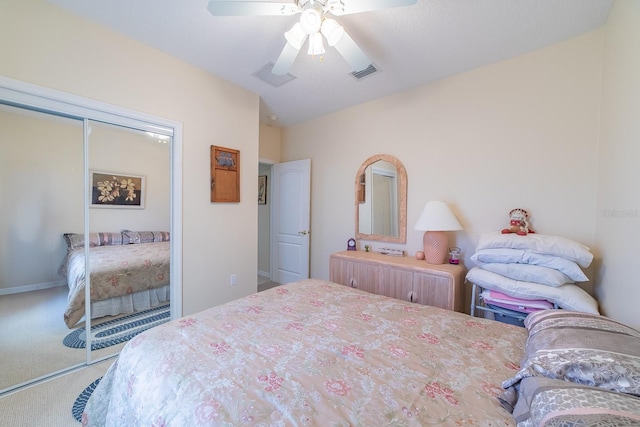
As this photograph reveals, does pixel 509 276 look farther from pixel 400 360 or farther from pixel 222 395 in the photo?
pixel 222 395

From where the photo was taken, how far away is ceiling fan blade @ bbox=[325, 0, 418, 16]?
4.42 ft

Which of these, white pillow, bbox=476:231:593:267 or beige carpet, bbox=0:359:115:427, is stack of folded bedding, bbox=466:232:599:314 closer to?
white pillow, bbox=476:231:593:267

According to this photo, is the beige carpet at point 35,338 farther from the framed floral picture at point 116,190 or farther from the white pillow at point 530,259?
the white pillow at point 530,259

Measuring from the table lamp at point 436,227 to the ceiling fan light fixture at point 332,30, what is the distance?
1674mm

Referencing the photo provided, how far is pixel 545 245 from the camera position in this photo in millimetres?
1830

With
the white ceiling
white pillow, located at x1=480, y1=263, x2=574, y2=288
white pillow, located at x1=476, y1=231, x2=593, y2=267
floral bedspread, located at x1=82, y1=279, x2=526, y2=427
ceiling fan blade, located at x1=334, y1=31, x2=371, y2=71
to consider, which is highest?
the white ceiling

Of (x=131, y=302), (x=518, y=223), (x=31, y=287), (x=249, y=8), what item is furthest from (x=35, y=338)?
(x=518, y=223)

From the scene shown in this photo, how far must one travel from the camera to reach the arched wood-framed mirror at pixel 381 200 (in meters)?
2.98

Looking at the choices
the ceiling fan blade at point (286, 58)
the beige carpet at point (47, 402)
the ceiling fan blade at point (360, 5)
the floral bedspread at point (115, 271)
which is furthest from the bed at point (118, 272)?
the ceiling fan blade at point (360, 5)

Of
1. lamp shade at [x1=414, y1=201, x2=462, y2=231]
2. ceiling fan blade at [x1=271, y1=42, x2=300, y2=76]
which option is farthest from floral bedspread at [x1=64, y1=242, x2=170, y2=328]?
lamp shade at [x1=414, y1=201, x2=462, y2=231]

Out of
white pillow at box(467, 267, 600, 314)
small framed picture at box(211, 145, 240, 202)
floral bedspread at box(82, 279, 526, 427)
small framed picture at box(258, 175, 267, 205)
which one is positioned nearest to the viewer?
floral bedspread at box(82, 279, 526, 427)

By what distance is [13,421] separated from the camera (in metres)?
1.51

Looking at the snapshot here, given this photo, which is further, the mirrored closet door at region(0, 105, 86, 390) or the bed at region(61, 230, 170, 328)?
the bed at region(61, 230, 170, 328)

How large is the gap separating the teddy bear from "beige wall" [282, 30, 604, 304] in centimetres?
6
